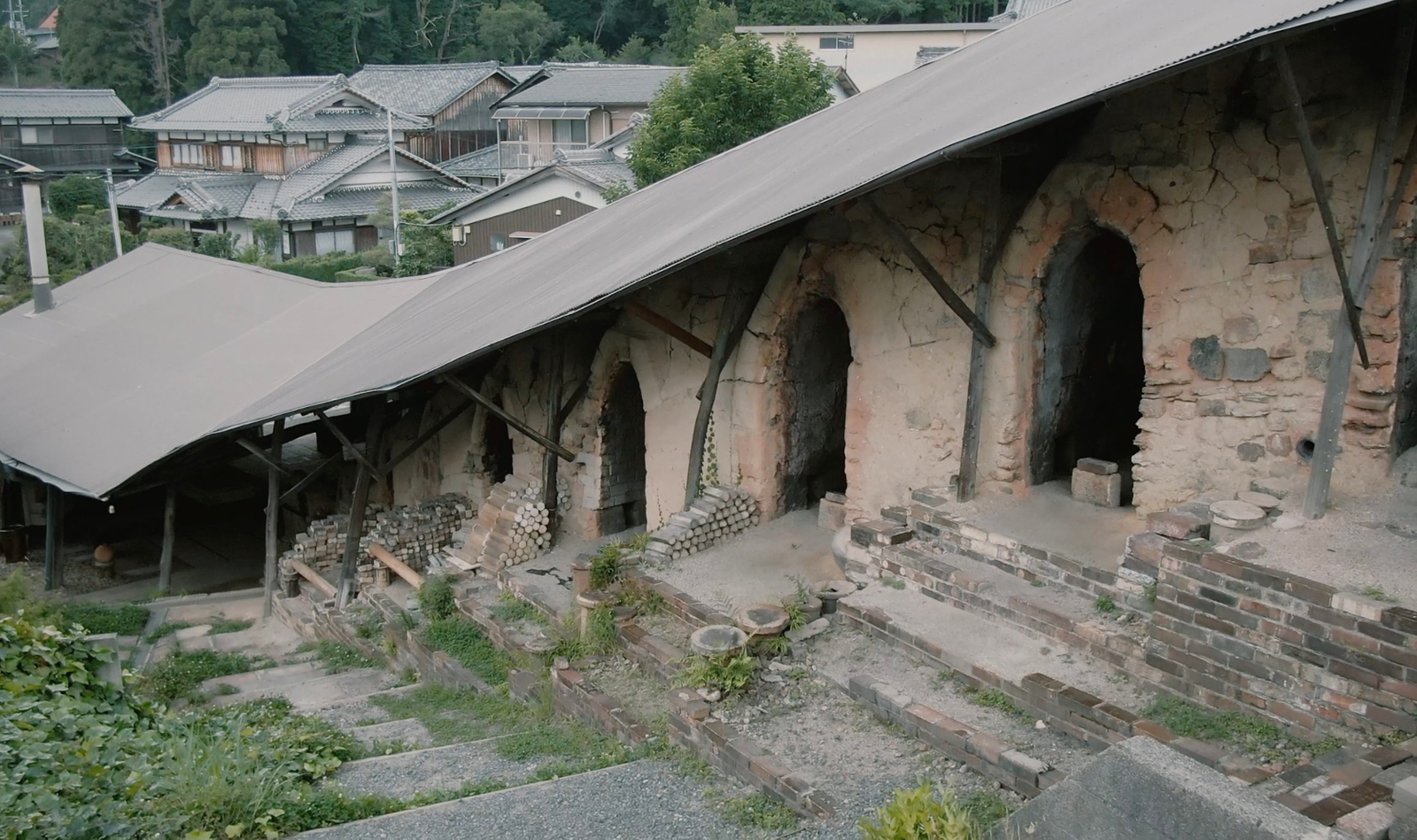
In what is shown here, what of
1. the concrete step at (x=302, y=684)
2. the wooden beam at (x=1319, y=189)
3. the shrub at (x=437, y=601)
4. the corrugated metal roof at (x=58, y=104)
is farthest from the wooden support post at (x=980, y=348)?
the corrugated metal roof at (x=58, y=104)

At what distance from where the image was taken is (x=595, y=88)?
121 ft

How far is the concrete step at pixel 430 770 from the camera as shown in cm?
699

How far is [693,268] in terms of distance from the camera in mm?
10344

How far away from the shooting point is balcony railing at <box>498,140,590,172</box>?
37.5 meters

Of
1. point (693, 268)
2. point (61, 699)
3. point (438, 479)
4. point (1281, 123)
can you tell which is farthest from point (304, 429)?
point (1281, 123)

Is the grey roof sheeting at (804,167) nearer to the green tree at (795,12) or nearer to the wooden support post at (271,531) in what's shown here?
the wooden support post at (271,531)

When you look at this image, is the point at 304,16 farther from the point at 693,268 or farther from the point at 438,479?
the point at 693,268

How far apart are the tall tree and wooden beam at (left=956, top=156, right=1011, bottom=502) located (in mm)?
46575

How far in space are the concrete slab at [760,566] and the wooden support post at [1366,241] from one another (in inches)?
143

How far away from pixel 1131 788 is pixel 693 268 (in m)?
7.08

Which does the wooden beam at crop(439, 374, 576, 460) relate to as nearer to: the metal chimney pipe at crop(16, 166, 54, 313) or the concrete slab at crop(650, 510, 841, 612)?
the concrete slab at crop(650, 510, 841, 612)

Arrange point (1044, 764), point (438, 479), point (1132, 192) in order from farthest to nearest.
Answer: point (438, 479) → point (1132, 192) → point (1044, 764)

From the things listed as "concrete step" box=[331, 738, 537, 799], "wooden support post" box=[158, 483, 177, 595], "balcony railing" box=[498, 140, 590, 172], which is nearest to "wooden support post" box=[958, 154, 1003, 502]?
"concrete step" box=[331, 738, 537, 799]

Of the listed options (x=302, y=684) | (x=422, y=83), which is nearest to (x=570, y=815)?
(x=302, y=684)
